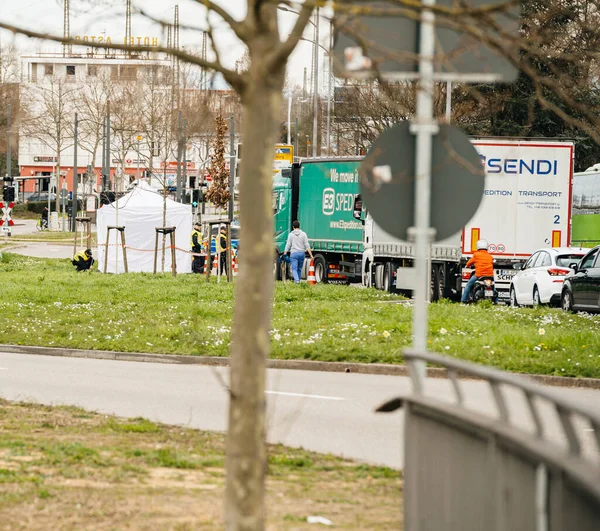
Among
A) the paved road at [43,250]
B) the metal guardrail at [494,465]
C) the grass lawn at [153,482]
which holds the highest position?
the metal guardrail at [494,465]

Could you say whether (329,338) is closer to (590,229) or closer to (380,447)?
(380,447)

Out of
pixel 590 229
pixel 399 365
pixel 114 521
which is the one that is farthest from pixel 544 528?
pixel 590 229

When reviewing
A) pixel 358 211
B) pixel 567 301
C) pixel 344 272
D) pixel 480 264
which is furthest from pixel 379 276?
pixel 567 301

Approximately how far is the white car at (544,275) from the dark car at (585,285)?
69.7 inches

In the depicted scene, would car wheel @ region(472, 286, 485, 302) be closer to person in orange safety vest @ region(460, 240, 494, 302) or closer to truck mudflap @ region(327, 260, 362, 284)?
person in orange safety vest @ region(460, 240, 494, 302)

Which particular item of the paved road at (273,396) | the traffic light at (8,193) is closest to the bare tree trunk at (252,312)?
the paved road at (273,396)

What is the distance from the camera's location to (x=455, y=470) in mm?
4719

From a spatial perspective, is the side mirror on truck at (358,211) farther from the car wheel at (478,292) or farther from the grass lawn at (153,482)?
the grass lawn at (153,482)

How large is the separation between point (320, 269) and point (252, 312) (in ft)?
108

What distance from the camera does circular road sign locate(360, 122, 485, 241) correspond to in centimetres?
647

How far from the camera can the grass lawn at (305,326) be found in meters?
16.7

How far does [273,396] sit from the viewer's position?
1293cm

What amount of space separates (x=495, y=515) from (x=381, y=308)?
59.8ft

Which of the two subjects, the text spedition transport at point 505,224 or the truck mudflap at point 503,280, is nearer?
the text spedition transport at point 505,224
